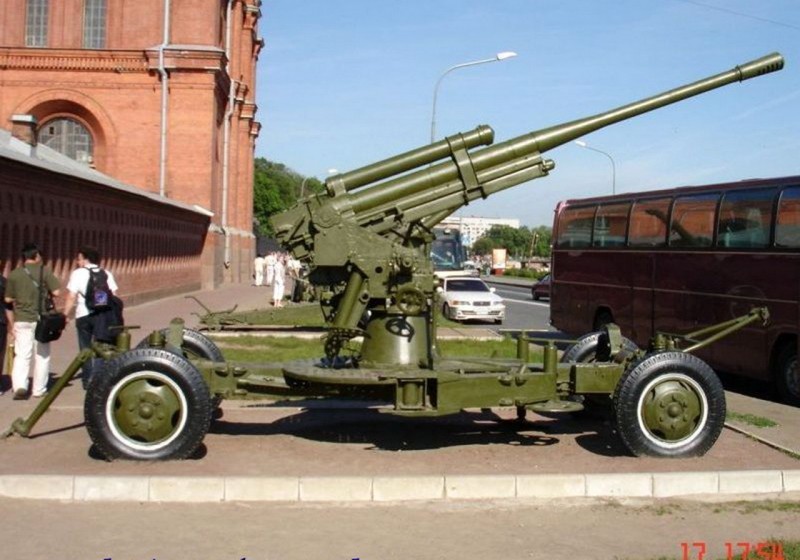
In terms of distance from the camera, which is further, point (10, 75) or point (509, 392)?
point (10, 75)

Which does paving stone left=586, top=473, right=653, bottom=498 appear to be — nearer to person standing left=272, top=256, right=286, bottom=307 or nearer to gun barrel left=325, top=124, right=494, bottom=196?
gun barrel left=325, top=124, right=494, bottom=196

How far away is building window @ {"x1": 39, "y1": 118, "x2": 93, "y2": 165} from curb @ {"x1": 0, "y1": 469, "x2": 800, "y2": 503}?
122 feet

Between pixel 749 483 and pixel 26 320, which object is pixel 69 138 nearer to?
pixel 26 320

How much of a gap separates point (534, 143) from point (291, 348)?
948 cm

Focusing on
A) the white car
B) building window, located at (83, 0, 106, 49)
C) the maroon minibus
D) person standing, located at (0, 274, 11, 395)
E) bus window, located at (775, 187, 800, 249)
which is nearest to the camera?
person standing, located at (0, 274, 11, 395)

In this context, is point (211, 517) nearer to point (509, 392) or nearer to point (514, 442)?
point (509, 392)

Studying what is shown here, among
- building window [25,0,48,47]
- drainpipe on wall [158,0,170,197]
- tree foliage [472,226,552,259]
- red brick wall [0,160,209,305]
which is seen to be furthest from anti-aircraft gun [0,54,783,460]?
tree foliage [472,226,552,259]

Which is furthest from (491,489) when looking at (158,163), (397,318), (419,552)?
(158,163)

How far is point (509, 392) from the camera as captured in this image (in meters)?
7.77

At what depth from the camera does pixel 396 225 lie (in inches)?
328

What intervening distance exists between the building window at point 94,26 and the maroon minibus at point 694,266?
29.7 meters

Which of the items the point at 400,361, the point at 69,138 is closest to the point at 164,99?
the point at 69,138

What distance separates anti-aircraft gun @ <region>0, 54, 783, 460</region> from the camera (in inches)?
290

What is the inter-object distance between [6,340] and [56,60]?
110 ft
